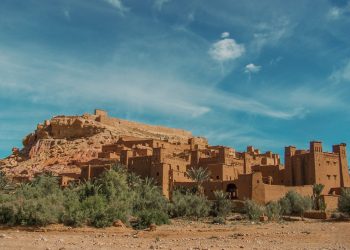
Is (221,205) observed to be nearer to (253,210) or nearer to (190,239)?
(253,210)

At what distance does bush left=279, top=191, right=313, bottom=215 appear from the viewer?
1415 inches

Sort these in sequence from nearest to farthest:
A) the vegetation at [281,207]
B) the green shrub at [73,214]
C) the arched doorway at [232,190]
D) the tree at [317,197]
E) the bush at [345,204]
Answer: the green shrub at [73,214] < the bush at [345,204] < the vegetation at [281,207] < the tree at [317,197] < the arched doorway at [232,190]

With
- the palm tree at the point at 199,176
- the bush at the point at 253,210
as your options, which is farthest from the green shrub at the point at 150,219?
the palm tree at the point at 199,176

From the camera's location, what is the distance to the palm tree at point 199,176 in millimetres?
39719

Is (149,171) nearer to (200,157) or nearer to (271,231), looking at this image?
(200,157)

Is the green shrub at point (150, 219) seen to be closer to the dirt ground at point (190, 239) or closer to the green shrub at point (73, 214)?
the dirt ground at point (190, 239)

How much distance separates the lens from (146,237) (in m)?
23.9

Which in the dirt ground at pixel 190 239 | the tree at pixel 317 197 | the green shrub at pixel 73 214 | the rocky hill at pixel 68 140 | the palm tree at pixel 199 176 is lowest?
the dirt ground at pixel 190 239

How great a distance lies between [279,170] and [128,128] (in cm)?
2896

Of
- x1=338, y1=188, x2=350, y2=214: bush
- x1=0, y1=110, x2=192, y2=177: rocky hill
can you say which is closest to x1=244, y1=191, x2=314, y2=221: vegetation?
x1=338, y1=188, x2=350, y2=214: bush

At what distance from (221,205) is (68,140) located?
108 ft

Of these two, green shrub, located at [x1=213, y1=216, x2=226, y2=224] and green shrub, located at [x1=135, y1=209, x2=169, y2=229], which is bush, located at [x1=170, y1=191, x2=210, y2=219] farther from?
→ green shrub, located at [x1=135, y1=209, x2=169, y2=229]

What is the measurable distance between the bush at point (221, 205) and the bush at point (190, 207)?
0.58m

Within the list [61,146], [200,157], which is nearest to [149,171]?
[200,157]
